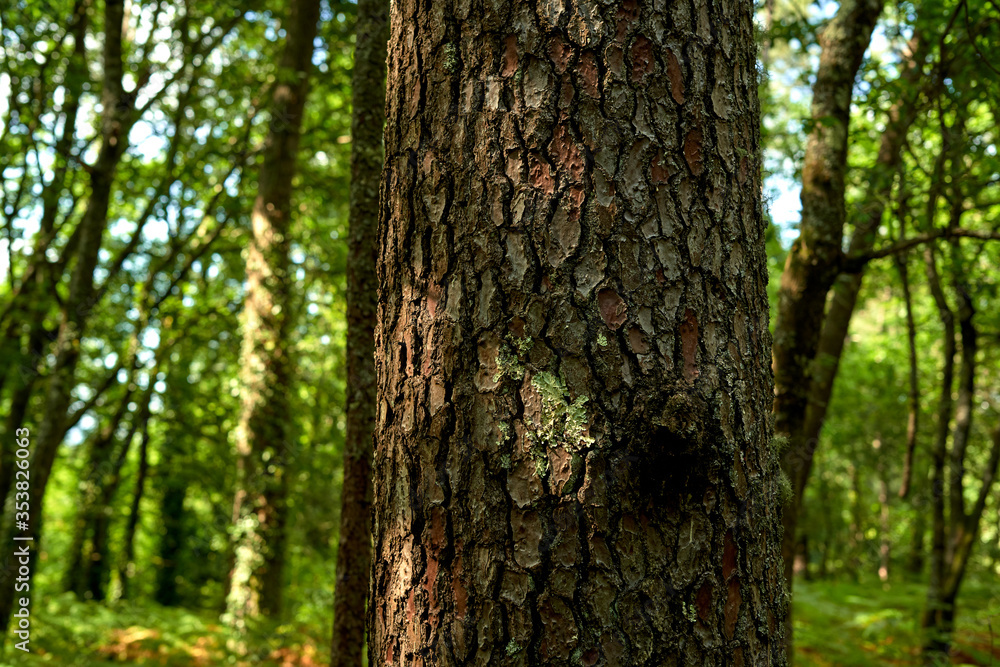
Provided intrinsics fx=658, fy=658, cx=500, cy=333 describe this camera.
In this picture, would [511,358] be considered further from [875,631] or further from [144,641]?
[875,631]

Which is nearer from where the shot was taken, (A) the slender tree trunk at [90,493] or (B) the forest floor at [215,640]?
(B) the forest floor at [215,640]

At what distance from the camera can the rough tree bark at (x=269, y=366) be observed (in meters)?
5.98

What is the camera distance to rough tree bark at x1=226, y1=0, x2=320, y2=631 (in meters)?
5.98

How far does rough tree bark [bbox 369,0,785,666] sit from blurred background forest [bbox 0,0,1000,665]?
2.98 m

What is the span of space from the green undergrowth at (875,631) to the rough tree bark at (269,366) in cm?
519

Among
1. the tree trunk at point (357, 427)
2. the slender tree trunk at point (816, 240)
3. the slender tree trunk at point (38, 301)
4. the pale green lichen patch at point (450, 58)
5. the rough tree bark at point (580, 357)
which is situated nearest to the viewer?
the rough tree bark at point (580, 357)

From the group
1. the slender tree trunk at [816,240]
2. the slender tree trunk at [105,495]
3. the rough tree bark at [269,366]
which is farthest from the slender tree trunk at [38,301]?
the slender tree trunk at [816,240]

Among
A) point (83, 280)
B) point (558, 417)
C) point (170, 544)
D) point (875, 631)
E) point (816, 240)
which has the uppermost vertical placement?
point (83, 280)

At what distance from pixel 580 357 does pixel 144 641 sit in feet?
23.8

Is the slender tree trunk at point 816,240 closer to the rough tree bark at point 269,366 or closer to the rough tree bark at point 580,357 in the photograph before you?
the rough tree bark at point 580,357

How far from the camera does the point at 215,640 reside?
20.8 feet

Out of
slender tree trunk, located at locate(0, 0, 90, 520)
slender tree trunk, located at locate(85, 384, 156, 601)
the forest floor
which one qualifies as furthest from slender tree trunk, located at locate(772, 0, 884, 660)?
slender tree trunk, located at locate(85, 384, 156, 601)

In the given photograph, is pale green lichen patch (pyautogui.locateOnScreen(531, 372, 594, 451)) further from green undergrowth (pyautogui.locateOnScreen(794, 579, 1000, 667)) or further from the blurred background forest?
green undergrowth (pyautogui.locateOnScreen(794, 579, 1000, 667))

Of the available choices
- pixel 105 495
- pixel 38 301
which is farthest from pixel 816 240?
pixel 105 495
